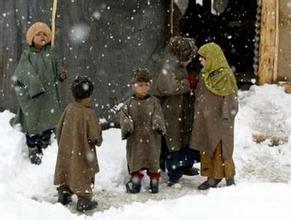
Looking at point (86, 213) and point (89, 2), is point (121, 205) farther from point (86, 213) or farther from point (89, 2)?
point (89, 2)

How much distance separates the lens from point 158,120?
6773 mm

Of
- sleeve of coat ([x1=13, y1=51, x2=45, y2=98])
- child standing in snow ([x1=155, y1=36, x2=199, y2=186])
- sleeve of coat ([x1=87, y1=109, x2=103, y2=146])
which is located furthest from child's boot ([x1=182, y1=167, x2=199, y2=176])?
sleeve of coat ([x1=13, y1=51, x2=45, y2=98])

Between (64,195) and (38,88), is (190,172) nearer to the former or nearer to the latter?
(64,195)

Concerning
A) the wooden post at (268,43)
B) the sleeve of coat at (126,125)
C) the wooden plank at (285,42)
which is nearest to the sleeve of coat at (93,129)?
the sleeve of coat at (126,125)

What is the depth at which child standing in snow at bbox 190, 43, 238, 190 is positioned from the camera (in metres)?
6.78

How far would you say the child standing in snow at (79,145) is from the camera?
635 cm

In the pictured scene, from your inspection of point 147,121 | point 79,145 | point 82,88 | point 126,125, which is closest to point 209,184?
point 147,121

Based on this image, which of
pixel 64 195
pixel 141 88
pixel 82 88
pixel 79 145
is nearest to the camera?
pixel 82 88

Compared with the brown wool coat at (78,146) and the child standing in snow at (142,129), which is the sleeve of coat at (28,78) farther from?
the child standing in snow at (142,129)

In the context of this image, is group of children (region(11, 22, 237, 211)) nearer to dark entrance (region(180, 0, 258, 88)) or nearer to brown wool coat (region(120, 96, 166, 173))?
brown wool coat (region(120, 96, 166, 173))

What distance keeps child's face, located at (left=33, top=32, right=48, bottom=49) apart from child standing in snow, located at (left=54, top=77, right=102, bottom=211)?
1.28m

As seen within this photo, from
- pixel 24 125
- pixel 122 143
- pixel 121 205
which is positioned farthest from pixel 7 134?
pixel 121 205

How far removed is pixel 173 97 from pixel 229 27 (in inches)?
316

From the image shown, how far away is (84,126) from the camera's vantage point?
6352 millimetres
